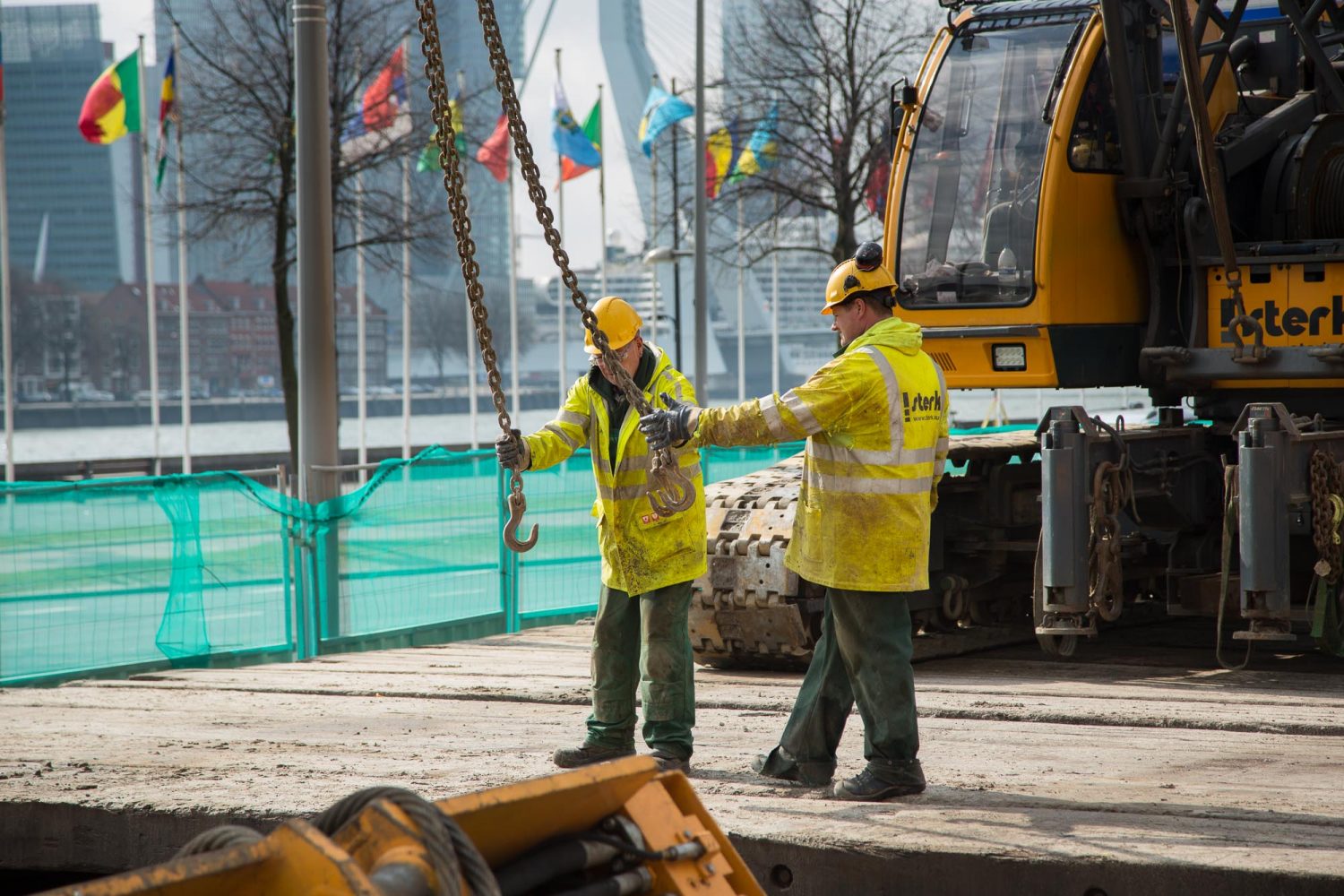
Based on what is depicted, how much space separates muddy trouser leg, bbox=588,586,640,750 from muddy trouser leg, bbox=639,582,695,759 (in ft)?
0.42

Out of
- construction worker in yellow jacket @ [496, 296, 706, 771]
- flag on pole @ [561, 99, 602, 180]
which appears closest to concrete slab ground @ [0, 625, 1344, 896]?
construction worker in yellow jacket @ [496, 296, 706, 771]

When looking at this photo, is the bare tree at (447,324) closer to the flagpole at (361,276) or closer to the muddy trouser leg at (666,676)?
the flagpole at (361,276)

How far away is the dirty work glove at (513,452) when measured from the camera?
734cm

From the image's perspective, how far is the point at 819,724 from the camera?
6977 mm

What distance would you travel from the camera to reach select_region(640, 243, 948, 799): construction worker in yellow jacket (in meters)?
6.64

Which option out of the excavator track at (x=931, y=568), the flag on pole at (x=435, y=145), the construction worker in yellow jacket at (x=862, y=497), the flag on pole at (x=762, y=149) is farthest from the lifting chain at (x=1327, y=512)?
the flag on pole at (x=762, y=149)

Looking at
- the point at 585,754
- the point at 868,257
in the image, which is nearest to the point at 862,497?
the point at 868,257

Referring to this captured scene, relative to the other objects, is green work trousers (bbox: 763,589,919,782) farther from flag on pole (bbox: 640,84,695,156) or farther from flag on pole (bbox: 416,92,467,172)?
flag on pole (bbox: 640,84,695,156)

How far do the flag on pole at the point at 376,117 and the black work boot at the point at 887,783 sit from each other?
19872mm

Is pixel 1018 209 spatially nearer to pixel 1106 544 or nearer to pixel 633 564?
pixel 1106 544

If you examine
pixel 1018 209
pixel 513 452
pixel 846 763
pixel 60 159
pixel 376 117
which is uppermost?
pixel 60 159

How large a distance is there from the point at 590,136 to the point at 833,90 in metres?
10.2

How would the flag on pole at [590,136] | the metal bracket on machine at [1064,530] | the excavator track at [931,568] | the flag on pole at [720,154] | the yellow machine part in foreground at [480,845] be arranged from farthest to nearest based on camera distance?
the flag on pole at [590,136] < the flag on pole at [720,154] < the excavator track at [931,568] < the metal bracket on machine at [1064,530] < the yellow machine part in foreground at [480,845]

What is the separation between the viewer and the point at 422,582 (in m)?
12.8
